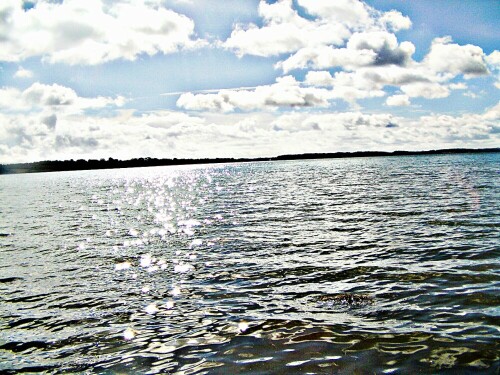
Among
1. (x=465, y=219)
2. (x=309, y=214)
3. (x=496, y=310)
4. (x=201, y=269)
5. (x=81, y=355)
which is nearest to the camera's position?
(x=81, y=355)

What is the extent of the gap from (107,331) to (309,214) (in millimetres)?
23878

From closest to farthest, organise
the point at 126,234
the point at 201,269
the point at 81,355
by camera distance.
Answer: the point at 81,355 < the point at 201,269 < the point at 126,234

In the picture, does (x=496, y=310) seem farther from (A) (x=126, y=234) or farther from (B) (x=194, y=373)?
(A) (x=126, y=234)

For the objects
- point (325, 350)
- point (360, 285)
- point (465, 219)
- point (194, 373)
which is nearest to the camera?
point (194, 373)

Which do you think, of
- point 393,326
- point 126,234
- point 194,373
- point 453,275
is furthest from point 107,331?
point 126,234

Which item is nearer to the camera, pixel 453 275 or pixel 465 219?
pixel 453 275

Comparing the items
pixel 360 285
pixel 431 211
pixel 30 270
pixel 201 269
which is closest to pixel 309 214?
pixel 431 211

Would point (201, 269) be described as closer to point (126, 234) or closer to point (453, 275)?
point (453, 275)

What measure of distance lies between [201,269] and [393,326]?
367 inches

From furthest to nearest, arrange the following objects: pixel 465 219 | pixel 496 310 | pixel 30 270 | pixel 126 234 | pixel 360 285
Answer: pixel 126 234, pixel 465 219, pixel 30 270, pixel 360 285, pixel 496 310

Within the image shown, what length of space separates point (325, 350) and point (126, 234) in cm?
2333

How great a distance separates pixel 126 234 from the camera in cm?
2905

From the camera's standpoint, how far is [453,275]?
536 inches

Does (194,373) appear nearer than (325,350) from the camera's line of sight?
Yes
